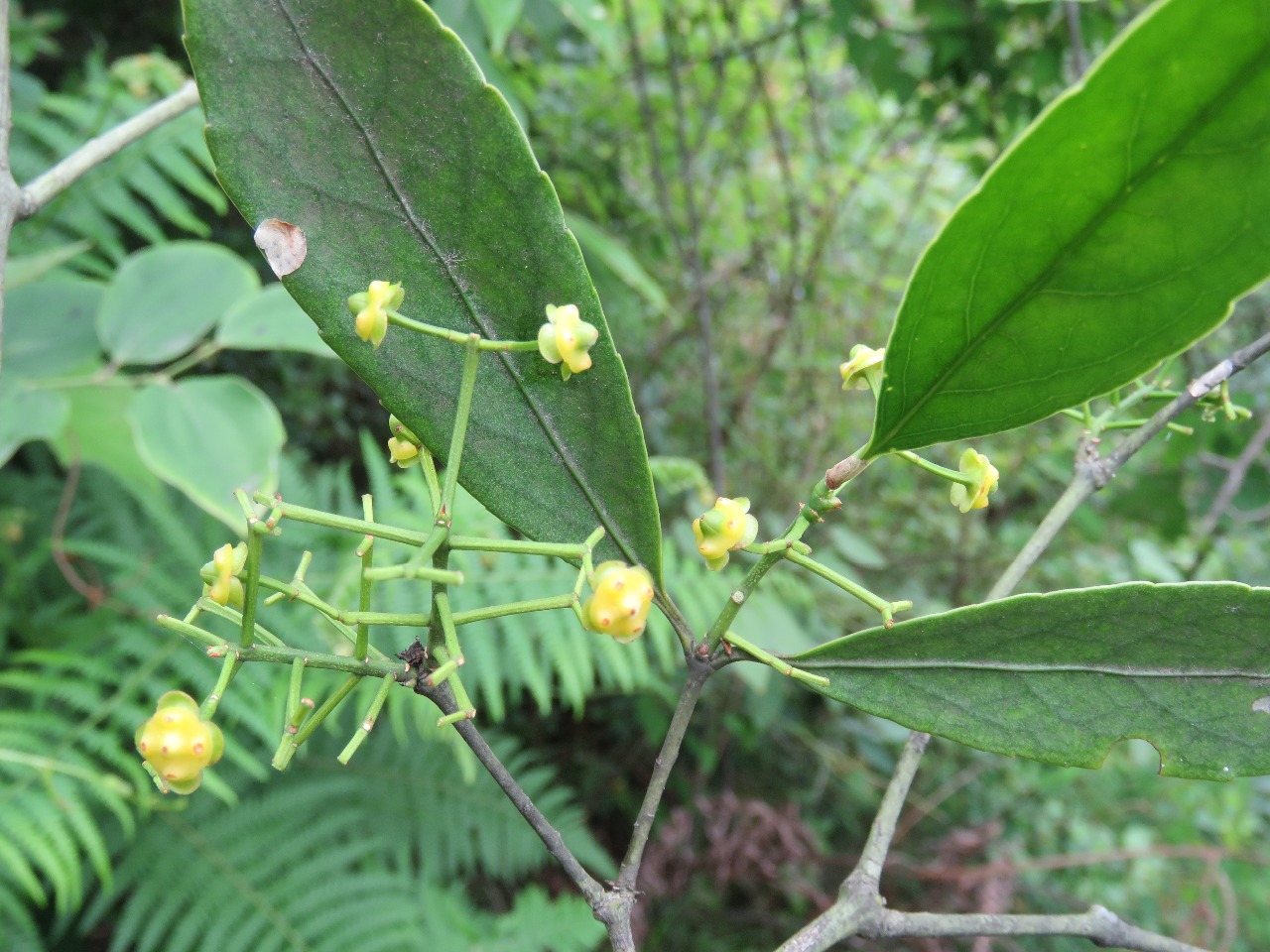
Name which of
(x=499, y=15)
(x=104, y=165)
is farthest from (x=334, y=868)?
(x=499, y=15)

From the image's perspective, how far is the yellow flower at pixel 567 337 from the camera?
34 centimetres

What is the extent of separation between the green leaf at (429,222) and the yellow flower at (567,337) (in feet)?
0.10

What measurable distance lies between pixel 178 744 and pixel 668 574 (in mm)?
1581

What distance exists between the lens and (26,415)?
1219mm

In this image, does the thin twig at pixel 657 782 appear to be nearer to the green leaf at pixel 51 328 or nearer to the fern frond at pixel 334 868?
the green leaf at pixel 51 328

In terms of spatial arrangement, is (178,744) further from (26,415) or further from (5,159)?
(26,415)

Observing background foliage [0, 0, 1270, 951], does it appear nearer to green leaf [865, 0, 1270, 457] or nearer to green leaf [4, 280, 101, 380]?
green leaf [4, 280, 101, 380]

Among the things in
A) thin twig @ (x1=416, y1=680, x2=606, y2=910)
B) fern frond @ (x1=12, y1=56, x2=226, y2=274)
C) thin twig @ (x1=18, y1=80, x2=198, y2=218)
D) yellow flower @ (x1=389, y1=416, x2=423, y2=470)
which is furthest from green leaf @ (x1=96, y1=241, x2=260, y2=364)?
thin twig @ (x1=416, y1=680, x2=606, y2=910)

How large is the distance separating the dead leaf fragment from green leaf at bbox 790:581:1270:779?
0.29 metres

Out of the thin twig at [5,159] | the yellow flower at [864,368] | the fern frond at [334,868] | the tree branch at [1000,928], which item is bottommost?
the fern frond at [334,868]

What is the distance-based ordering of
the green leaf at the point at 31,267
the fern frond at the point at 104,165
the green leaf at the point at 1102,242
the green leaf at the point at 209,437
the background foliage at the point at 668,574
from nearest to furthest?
the green leaf at the point at 1102,242 < the green leaf at the point at 209,437 < the green leaf at the point at 31,267 < the background foliage at the point at 668,574 < the fern frond at the point at 104,165

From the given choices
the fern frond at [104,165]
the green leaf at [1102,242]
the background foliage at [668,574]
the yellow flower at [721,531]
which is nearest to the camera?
the green leaf at [1102,242]

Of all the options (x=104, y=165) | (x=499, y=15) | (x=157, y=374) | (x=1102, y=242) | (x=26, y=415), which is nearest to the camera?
(x=1102, y=242)

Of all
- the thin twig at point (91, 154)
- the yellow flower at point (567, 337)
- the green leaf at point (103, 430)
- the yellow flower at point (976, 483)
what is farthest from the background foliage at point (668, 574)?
the yellow flower at point (567, 337)
